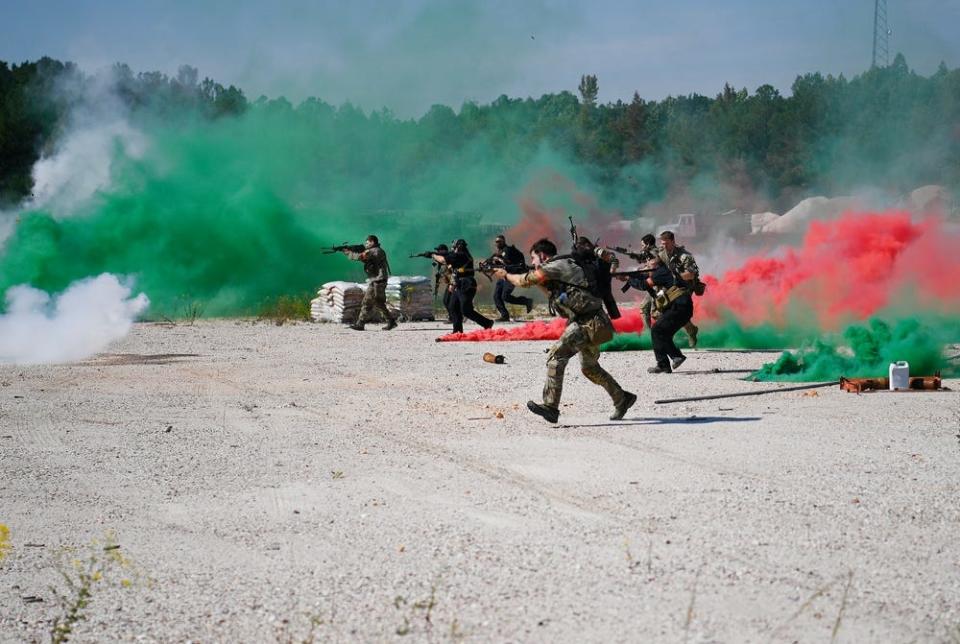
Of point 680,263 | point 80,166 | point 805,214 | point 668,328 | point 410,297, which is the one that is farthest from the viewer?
point 805,214

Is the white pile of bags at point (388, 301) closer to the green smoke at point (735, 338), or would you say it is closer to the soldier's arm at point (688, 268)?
the green smoke at point (735, 338)

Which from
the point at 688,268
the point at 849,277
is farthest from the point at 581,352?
the point at 849,277

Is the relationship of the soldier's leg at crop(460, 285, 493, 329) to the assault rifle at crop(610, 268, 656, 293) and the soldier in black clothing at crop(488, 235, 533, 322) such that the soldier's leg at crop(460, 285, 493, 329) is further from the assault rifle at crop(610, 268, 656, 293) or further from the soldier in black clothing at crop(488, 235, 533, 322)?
the assault rifle at crop(610, 268, 656, 293)

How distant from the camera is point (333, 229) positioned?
36.0 meters

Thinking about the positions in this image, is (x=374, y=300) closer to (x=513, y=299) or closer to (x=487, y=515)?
(x=513, y=299)

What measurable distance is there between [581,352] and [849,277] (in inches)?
382

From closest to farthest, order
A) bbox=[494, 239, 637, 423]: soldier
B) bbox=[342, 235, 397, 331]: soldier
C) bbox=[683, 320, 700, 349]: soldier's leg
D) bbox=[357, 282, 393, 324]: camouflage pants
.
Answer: bbox=[494, 239, 637, 423]: soldier
bbox=[683, 320, 700, 349]: soldier's leg
bbox=[342, 235, 397, 331]: soldier
bbox=[357, 282, 393, 324]: camouflage pants

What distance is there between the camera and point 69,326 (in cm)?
1867

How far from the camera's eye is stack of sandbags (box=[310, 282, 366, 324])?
1008 inches

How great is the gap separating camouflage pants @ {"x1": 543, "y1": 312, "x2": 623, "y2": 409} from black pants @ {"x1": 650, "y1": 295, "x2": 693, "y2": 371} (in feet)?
13.8

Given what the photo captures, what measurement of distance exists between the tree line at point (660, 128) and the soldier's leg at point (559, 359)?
86.2 feet

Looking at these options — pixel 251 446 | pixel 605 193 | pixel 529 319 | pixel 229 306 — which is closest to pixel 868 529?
pixel 251 446

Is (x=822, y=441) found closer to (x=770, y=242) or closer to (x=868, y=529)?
(x=868, y=529)

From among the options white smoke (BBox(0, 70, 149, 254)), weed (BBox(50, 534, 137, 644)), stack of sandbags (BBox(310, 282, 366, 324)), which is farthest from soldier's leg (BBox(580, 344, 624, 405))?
white smoke (BBox(0, 70, 149, 254))
